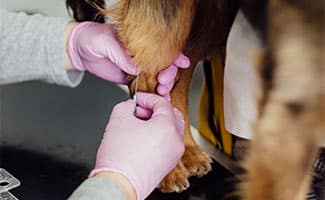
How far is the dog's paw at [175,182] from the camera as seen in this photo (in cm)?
80

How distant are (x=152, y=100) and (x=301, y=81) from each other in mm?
375

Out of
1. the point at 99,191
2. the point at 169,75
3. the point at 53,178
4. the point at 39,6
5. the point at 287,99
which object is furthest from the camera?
the point at 39,6

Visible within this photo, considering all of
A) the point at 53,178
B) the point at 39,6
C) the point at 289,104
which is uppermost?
the point at 289,104

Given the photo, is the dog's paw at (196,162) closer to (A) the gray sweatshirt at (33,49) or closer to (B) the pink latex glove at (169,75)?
(B) the pink latex glove at (169,75)

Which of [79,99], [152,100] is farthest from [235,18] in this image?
[79,99]

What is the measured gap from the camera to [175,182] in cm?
81

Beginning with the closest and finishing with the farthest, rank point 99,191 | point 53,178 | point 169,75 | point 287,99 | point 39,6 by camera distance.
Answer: point 287,99
point 99,191
point 169,75
point 53,178
point 39,6

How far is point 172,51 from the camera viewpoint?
2.31ft

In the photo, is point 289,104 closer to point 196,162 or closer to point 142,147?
Result: point 142,147

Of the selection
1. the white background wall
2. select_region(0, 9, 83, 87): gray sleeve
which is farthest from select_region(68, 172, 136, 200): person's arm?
the white background wall

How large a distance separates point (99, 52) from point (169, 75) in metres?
0.16

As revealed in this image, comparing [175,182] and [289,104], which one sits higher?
[289,104]

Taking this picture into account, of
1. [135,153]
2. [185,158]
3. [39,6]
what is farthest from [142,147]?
[39,6]

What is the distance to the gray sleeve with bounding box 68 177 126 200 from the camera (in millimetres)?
661
